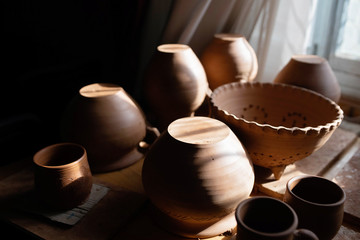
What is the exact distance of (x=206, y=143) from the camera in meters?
0.65

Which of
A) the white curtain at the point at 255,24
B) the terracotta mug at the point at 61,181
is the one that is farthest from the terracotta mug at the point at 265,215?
the white curtain at the point at 255,24

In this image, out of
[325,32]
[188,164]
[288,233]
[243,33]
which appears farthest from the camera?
[325,32]

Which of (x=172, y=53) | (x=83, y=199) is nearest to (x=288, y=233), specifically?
(x=83, y=199)

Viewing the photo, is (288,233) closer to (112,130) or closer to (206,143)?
(206,143)

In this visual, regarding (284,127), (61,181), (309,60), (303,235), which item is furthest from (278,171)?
(61,181)

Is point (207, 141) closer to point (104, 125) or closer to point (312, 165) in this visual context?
point (104, 125)

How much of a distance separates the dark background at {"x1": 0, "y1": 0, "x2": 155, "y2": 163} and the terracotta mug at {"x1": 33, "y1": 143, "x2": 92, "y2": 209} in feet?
1.54

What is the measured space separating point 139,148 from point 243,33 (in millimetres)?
557

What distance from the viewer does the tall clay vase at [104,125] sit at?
32.9 inches

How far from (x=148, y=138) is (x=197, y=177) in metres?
0.39

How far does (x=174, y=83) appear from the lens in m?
0.93

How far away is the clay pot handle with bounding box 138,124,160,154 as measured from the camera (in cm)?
93

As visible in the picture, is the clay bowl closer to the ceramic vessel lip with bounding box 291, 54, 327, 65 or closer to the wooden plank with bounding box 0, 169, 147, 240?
the ceramic vessel lip with bounding box 291, 54, 327, 65

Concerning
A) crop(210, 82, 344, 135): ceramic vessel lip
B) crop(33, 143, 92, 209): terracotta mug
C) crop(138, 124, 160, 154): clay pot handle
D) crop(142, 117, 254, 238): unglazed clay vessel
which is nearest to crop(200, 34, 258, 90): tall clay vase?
crop(210, 82, 344, 135): ceramic vessel lip
